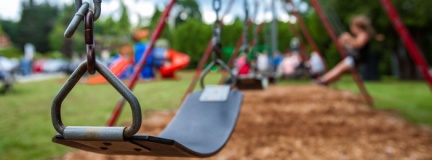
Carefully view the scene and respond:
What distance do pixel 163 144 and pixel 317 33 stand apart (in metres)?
15.2

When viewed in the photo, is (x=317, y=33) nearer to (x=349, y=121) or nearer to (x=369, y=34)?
(x=369, y=34)

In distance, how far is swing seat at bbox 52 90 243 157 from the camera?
1.13m

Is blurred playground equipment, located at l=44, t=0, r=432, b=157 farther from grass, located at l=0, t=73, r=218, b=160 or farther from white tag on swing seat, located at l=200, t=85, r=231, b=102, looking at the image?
grass, located at l=0, t=73, r=218, b=160

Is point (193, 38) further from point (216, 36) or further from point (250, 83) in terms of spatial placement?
point (216, 36)

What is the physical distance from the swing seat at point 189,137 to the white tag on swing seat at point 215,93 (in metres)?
0.01

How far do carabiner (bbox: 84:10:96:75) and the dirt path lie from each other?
1.60m

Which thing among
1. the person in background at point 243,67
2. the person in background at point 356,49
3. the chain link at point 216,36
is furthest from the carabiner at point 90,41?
the person in background at point 356,49

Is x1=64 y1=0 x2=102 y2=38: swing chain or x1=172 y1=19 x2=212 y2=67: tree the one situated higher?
x1=64 y1=0 x2=102 y2=38: swing chain

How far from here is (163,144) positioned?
1.12 meters

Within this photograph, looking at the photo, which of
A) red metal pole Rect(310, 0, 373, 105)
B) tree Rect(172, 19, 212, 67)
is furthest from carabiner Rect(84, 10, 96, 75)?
tree Rect(172, 19, 212, 67)

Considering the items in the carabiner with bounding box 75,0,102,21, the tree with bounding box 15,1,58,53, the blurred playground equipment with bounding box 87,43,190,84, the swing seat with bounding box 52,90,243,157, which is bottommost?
the tree with bounding box 15,1,58,53

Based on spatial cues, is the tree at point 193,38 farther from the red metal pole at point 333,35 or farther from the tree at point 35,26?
the tree at point 35,26

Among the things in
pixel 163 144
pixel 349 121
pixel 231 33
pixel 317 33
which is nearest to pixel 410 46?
pixel 349 121

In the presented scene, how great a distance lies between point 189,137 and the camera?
159cm
